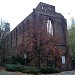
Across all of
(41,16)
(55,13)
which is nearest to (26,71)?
(41,16)

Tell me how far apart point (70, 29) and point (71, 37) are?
11.3 ft

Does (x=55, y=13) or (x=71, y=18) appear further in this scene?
(x=71, y=18)

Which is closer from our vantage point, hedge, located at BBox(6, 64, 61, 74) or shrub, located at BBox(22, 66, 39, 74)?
shrub, located at BBox(22, 66, 39, 74)

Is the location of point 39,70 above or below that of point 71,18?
below

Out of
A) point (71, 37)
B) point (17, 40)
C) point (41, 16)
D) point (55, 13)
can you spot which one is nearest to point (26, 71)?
point (41, 16)

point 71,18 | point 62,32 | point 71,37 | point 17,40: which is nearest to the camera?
point 62,32

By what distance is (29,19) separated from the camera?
43250mm

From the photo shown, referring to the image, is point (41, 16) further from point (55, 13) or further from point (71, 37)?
point (71, 37)

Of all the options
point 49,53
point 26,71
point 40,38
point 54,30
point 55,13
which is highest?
point 55,13

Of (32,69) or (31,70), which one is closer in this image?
(31,70)

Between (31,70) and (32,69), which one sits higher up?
(32,69)

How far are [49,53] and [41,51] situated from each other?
5.38 feet

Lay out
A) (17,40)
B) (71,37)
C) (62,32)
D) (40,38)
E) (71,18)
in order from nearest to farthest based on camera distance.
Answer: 1. (40,38)
2. (62,32)
3. (17,40)
4. (71,37)
5. (71,18)

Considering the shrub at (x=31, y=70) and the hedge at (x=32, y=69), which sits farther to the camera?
the hedge at (x=32, y=69)
